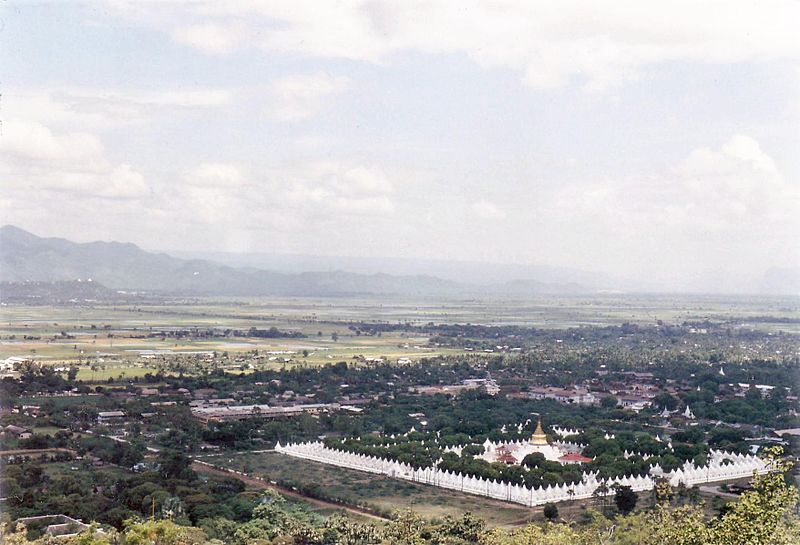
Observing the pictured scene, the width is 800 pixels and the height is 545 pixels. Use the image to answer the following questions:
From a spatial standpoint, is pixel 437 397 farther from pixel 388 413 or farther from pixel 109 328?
pixel 109 328

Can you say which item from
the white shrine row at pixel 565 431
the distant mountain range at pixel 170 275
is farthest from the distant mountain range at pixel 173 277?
the white shrine row at pixel 565 431

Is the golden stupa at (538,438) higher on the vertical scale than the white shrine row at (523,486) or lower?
higher

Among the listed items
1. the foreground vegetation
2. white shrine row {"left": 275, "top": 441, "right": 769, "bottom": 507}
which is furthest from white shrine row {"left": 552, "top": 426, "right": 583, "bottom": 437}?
the foreground vegetation

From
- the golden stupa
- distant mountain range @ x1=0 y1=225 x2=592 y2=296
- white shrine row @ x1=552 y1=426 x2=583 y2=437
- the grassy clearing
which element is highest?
distant mountain range @ x1=0 y1=225 x2=592 y2=296

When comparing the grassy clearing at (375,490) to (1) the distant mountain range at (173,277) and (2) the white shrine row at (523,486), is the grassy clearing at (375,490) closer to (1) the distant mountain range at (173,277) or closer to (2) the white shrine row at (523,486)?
(2) the white shrine row at (523,486)

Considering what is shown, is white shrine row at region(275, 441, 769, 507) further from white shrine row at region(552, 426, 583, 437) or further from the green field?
the green field

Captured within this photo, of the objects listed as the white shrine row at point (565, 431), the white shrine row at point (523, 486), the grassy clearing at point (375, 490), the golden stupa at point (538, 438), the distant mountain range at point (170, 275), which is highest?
the distant mountain range at point (170, 275)

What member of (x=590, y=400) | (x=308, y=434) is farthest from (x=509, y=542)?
(x=590, y=400)

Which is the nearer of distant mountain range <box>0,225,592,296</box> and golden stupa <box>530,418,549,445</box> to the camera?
golden stupa <box>530,418,549,445</box>
